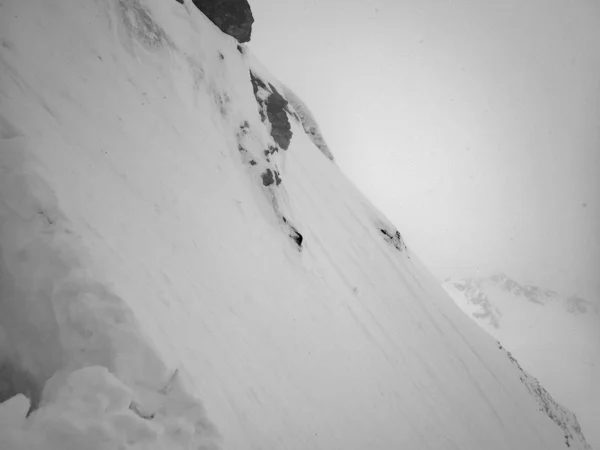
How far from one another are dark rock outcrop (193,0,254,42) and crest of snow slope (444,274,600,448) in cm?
8283

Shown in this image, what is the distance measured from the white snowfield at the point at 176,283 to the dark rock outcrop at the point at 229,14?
1.10 m

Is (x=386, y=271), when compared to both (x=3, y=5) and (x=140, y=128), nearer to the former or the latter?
(x=140, y=128)

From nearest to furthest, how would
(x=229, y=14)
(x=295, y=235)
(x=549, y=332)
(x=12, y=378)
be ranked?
1. (x=12, y=378)
2. (x=295, y=235)
3. (x=229, y=14)
4. (x=549, y=332)

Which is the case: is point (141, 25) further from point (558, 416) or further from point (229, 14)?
point (558, 416)

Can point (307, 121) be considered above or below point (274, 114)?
above

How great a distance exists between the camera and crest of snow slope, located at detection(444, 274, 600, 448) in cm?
6562

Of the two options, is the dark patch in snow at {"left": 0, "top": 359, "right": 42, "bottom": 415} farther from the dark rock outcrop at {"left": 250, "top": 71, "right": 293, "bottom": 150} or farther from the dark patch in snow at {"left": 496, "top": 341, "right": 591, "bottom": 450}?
the dark patch in snow at {"left": 496, "top": 341, "right": 591, "bottom": 450}

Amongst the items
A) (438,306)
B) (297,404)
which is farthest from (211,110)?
(438,306)

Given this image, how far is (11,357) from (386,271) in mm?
14900

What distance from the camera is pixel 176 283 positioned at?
5359mm

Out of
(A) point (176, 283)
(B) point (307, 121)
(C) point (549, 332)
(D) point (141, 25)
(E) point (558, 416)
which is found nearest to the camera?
(A) point (176, 283)

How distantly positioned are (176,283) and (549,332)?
133 m

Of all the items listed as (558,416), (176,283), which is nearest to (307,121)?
(176,283)

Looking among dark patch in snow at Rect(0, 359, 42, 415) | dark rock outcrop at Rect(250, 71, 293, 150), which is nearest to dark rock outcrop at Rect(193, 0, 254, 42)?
dark rock outcrop at Rect(250, 71, 293, 150)
